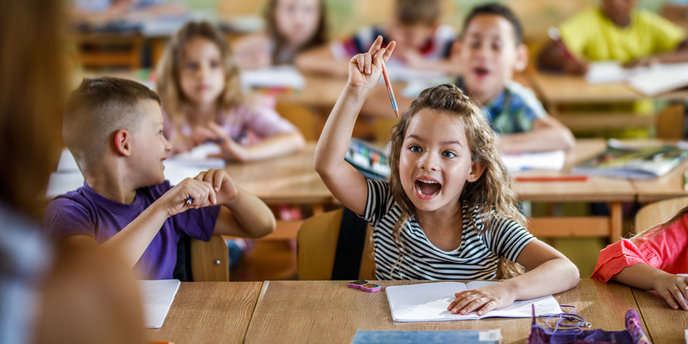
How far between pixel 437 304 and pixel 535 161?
123cm

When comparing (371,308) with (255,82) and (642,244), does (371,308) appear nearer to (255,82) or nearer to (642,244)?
(642,244)

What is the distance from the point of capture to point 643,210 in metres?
1.73

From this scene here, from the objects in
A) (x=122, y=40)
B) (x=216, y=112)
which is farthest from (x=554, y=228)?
(x=122, y=40)

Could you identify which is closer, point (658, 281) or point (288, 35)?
point (658, 281)

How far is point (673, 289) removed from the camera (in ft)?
4.06

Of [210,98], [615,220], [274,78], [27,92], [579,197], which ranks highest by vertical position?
[27,92]

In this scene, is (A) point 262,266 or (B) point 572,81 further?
(B) point 572,81

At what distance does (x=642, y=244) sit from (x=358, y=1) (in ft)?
13.5

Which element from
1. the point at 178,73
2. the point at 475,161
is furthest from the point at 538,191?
the point at 178,73

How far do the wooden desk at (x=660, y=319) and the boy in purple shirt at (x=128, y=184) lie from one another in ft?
2.97

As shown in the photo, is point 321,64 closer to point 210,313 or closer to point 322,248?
point 322,248

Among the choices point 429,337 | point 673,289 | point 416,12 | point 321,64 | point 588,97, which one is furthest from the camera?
point 416,12

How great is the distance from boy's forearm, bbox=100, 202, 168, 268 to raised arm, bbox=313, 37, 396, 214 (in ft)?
1.22

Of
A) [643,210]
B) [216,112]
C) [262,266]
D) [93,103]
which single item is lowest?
[262,266]
